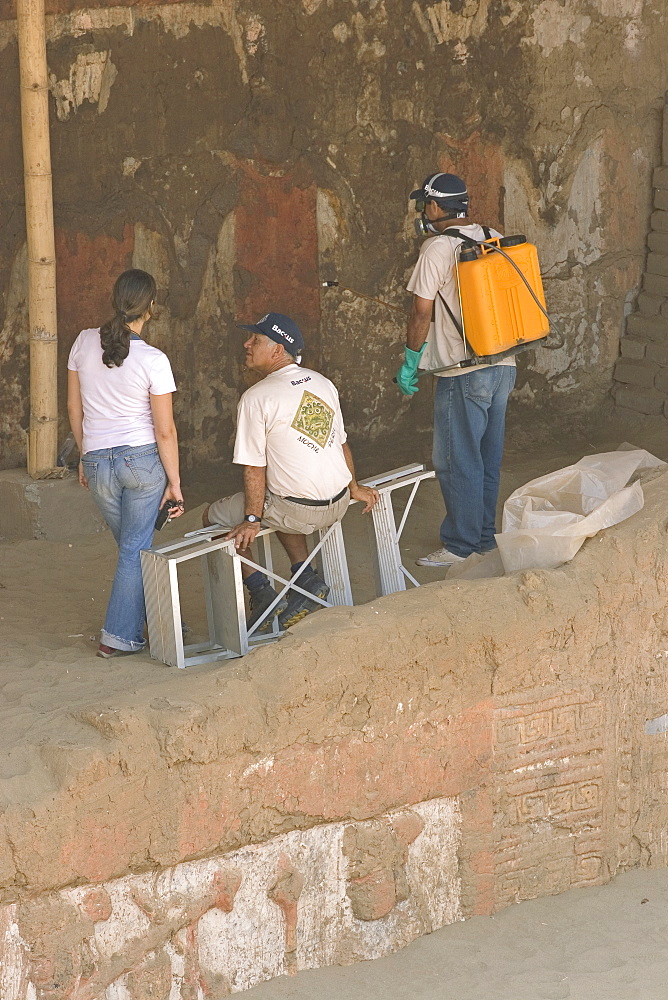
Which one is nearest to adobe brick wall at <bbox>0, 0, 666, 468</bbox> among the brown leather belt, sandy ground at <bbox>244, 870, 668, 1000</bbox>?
the brown leather belt

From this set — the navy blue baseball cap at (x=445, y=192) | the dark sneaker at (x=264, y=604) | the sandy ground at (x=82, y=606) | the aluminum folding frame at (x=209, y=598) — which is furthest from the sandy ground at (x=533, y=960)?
the navy blue baseball cap at (x=445, y=192)

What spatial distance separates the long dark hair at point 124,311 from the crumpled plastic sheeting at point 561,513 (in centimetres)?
142

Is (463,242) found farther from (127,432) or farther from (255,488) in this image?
(127,432)

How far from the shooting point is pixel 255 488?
4344mm

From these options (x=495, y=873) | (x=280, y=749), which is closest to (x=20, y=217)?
(x=280, y=749)

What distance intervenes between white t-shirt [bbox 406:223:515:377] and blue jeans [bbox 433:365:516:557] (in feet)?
0.25

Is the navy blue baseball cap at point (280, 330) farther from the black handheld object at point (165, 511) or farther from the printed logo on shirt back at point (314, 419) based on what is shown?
the black handheld object at point (165, 511)

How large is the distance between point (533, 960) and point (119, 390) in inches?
89.6

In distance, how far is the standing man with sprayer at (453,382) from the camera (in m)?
5.00

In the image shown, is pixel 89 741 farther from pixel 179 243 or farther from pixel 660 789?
pixel 179 243

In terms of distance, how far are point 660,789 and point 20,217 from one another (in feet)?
13.0

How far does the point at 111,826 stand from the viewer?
335 cm

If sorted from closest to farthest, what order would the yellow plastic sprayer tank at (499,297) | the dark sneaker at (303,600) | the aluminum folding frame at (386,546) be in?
the dark sneaker at (303,600) → the aluminum folding frame at (386,546) → the yellow plastic sprayer tank at (499,297)

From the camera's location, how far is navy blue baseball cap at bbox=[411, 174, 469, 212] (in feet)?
16.3
